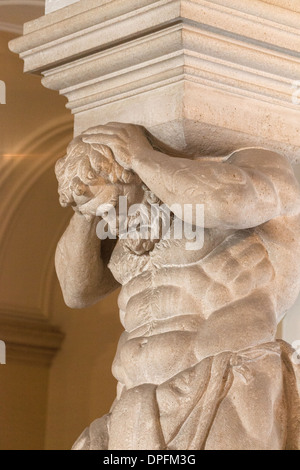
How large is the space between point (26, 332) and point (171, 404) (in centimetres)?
294

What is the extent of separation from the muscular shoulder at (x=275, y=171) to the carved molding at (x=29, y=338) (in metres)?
2.77

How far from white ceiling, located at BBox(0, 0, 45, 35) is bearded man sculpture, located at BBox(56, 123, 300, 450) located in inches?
83.8

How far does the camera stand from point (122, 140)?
3.05m

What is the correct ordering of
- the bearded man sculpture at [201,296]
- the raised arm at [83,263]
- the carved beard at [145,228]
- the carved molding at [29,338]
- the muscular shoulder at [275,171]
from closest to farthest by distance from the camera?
the bearded man sculpture at [201,296] < the muscular shoulder at [275,171] < the carved beard at [145,228] < the raised arm at [83,263] < the carved molding at [29,338]

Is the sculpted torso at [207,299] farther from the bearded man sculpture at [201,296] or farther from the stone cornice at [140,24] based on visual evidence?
the stone cornice at [140,24]

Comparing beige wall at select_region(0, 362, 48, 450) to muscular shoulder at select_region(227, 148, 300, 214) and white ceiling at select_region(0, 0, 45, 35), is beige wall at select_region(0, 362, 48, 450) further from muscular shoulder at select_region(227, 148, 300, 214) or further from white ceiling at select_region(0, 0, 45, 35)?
muscular shoulder at select_region(227, 148, 300, 214)

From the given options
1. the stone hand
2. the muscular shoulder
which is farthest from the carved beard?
the muscular shoulder

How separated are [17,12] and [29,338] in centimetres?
153

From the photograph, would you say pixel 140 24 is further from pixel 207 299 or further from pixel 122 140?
pixel 207 299

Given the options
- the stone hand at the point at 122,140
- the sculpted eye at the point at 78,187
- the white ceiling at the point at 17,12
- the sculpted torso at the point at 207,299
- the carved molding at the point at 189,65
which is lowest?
the sculpted torso at the point at 207,299

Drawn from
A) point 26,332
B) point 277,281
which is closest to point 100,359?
point 26,332

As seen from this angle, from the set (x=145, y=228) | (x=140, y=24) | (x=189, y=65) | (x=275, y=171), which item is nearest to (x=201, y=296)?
(x=145, y=228)

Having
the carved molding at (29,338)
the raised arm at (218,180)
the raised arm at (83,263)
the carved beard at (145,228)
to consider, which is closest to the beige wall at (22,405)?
the carved molding at (29,338)

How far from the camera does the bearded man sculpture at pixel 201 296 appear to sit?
9.37 feet
